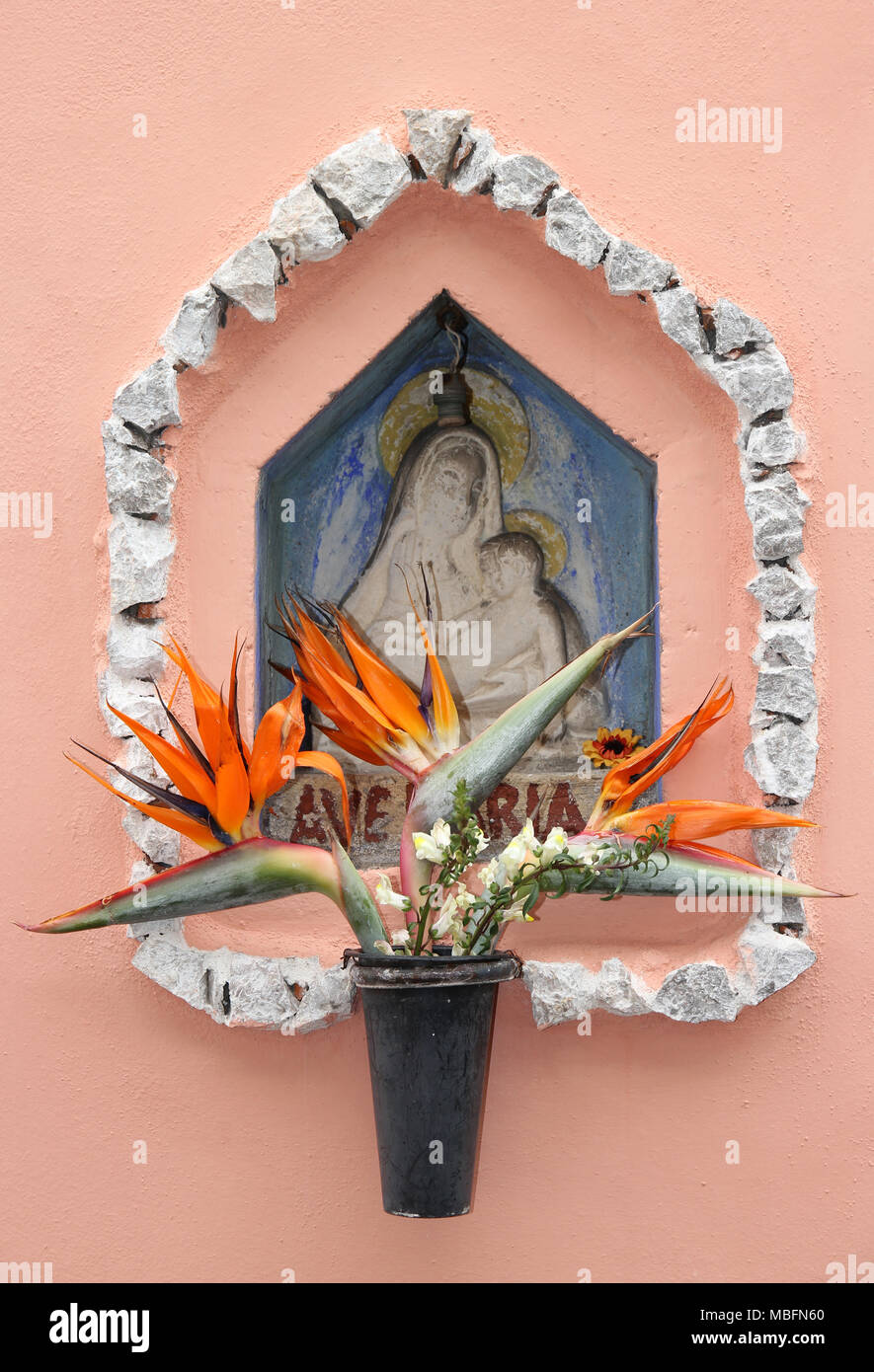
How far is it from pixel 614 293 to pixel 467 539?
15.8 inches

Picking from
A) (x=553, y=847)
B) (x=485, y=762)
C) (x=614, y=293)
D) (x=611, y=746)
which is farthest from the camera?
(x=611, y=746)

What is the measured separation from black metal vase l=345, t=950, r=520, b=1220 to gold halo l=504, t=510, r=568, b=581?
2.00ft

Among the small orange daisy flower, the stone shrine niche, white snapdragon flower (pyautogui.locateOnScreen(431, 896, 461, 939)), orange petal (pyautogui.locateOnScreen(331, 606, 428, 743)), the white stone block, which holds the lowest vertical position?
white snapdragon flower (pyautogui.locateOnScreen(431, 896, 461, 939))

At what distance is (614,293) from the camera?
1655 millimetres

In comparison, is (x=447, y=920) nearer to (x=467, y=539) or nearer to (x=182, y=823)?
(x=182, y=823)

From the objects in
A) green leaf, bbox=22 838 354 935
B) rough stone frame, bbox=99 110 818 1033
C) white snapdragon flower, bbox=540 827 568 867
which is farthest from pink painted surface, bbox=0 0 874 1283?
white snapdragon flower, bbox=540 827 568 867

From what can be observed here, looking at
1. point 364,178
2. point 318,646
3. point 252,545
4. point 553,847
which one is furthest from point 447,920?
point 364,178

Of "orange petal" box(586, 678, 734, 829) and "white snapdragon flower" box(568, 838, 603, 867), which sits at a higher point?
"orange petal" box(586, 678, 734, 829)

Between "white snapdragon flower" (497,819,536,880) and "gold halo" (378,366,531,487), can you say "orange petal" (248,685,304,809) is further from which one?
"gold halo" (378,366,531,487)

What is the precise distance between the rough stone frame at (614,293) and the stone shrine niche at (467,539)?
174mm

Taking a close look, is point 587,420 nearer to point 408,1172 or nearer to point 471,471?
point 471,471

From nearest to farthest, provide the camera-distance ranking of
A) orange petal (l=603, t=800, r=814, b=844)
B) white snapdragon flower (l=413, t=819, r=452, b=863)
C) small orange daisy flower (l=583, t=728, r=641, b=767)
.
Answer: white snapdragon flower (l=413, t=819, r=452, b=863) < orange petal (l=603, t=800, r=814, b=844) < small orange daisy flower (l=583, t=728, r=641, b=767)

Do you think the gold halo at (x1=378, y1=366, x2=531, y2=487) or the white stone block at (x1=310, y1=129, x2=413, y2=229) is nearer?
the white stone block at (x1=310, y1=129, x2=413, y2=229)

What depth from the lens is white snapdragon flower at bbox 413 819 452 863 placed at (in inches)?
55.7
